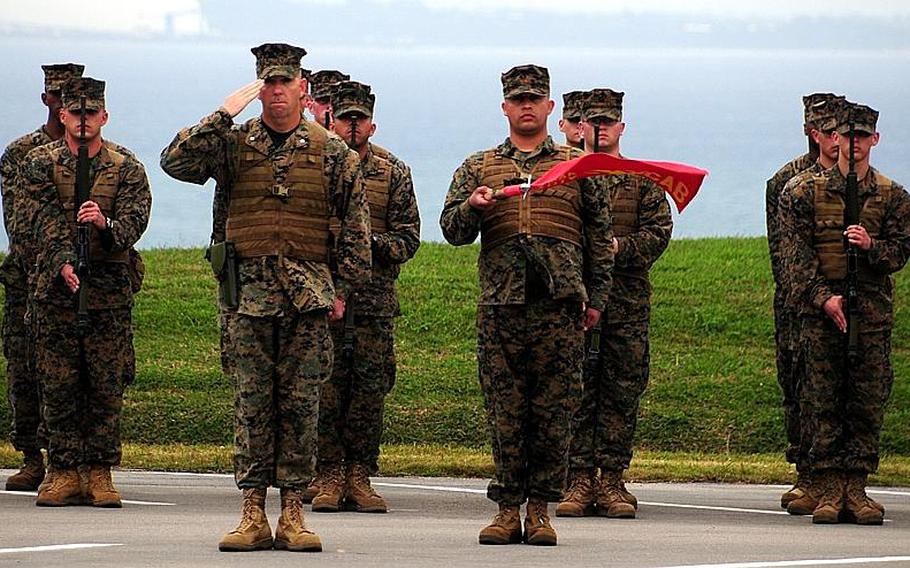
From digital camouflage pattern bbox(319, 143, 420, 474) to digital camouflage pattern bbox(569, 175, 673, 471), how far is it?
132 cm

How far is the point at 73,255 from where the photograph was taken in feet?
42.6

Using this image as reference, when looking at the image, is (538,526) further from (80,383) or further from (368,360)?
(80,383)

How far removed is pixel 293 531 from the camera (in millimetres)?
10438

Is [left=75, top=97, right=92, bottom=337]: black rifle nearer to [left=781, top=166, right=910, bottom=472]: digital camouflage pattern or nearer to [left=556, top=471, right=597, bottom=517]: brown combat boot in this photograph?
[left=556, top=471, right=597, bottom=517]: brown combat boot

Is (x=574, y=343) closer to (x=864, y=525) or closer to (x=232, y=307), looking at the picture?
(x=232, y=307)

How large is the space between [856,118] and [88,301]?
4.87 meters

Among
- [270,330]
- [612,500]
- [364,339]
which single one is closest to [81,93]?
[364,339]

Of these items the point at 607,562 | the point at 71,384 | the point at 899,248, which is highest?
the point at 899,248

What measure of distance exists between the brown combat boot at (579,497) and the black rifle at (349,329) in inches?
64.0

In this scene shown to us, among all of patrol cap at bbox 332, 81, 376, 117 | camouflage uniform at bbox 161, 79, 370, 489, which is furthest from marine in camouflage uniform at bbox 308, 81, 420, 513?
camouflage uniform at bbox 161, 79, 370, 489

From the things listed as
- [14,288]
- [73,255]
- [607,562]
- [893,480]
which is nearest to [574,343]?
[607,562]

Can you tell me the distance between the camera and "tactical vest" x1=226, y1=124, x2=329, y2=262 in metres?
10.6

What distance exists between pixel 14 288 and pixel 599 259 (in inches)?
185

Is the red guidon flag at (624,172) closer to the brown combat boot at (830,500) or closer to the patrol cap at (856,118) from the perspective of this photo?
the patrol cap at (856,118)
